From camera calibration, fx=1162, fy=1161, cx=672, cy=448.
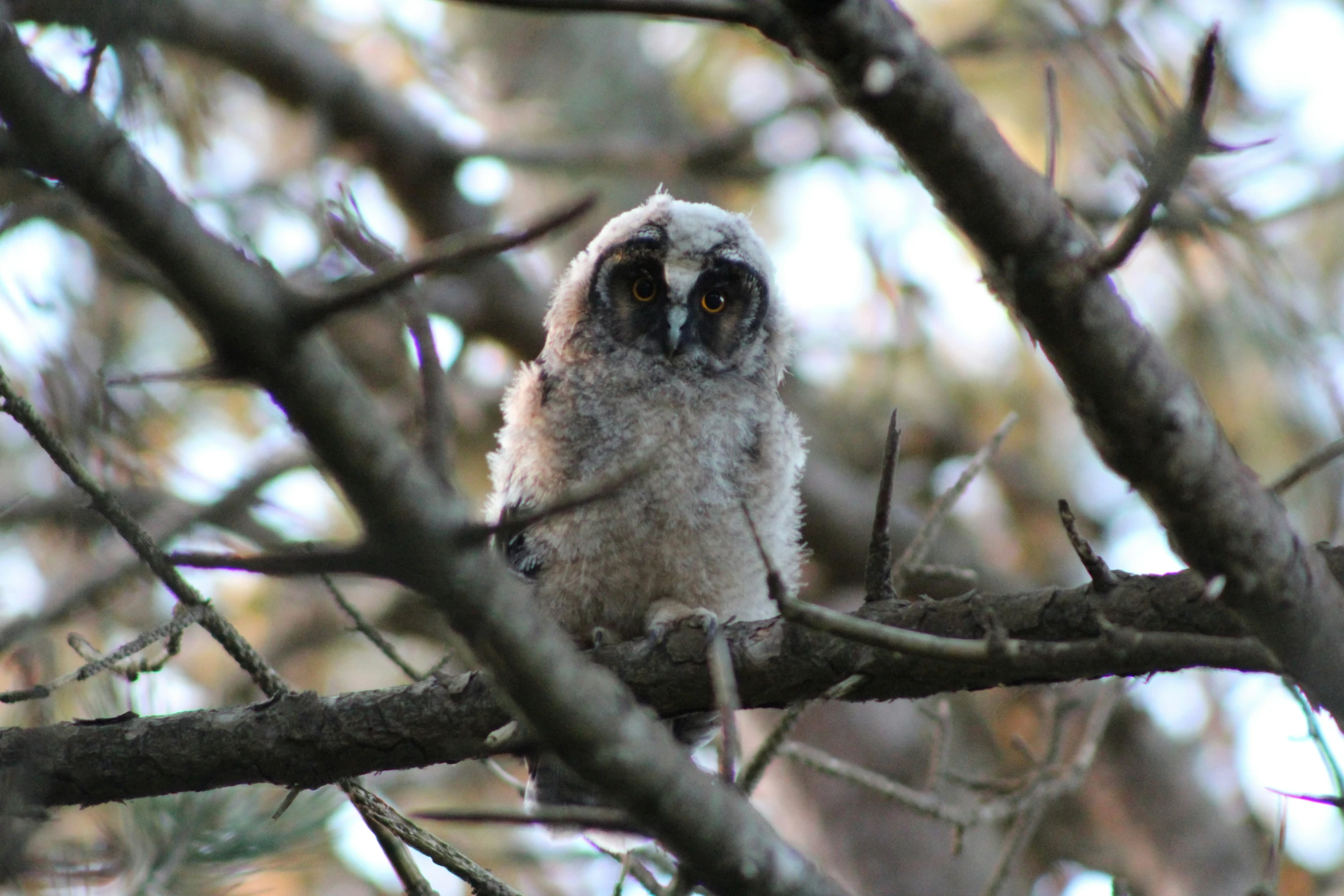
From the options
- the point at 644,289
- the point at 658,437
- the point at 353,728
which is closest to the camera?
the point at 353,728

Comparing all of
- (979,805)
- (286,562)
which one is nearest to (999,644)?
(286,562)

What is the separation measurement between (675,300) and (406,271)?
2.57 m

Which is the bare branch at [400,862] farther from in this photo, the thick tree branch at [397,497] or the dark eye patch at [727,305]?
the dark eye patch at [727,305]

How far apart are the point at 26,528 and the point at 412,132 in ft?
8.53

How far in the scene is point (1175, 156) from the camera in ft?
4.55

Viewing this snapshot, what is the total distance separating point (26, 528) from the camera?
16.9 feet

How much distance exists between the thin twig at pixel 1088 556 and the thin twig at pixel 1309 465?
0.28m

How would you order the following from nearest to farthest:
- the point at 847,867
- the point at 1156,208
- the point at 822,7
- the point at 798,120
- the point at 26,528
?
the point at 822,7 < the point at 1156,208 < the point at 26,528 < the point at 847,867 < the point at 798,120

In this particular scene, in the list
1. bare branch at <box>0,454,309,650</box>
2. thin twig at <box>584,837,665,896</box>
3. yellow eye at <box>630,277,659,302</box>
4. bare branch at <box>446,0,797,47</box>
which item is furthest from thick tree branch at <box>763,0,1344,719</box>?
bare branch at <box>0,454,309,650</box>

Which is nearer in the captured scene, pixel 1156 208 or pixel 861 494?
pixel 1156 208

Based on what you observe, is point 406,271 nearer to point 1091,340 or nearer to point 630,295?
point 1091,340

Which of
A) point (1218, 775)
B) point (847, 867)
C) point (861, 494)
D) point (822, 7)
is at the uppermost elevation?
point (861, 494)

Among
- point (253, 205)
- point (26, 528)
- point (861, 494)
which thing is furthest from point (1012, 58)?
point (26, 528)

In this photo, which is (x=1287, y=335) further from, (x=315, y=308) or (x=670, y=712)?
A: (x=315, y=308)
